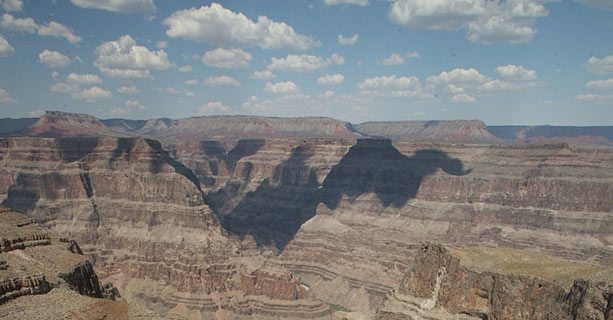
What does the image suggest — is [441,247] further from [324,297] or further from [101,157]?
[101,157]

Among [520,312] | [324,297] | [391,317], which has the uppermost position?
[520,312]

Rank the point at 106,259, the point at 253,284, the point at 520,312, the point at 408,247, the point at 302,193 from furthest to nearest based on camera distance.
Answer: the point at 302,193 < the point at 408,247 < the point at 106,259 < the point at 253,284 < the point at 520,312

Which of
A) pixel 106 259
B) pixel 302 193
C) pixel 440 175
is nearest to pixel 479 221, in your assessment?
pixel 440 175

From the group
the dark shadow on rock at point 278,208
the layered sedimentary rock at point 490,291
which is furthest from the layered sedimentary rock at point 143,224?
the layered sedimentary rock at point 490,291

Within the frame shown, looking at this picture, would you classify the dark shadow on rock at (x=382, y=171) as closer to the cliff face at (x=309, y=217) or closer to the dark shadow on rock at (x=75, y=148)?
the cliff face at (x=309, y=217)

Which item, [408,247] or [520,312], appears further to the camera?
[408,247]

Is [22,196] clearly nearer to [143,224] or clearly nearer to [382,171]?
[143,224]
